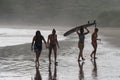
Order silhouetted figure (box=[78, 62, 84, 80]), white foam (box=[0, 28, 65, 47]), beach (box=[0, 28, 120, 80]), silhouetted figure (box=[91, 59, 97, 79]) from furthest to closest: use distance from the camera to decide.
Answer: white foam (box=[0, 28, 65, 47]) < silhouetted figure (box=[91, 59, 97, 79]) < beach (box=[0, 28, 120, 80]) < silhouetted figure (box=[78, 62, 84, 80])

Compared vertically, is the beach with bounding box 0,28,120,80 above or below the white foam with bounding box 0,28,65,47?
below

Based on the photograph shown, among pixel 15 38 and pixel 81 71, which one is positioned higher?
pixel 15 38

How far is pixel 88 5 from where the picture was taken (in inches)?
6353

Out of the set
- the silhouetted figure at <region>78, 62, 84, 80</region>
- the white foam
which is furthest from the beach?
the white foam

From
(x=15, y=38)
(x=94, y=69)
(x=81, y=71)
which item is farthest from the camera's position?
(x=15, y=38)

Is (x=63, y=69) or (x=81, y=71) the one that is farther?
(x=63, y=69)

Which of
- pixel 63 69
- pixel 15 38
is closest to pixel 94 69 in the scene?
pixel 63 69

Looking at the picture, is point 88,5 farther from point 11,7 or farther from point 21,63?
point 21,63

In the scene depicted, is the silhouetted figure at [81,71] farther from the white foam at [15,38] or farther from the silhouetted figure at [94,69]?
the white foam at [15,38]

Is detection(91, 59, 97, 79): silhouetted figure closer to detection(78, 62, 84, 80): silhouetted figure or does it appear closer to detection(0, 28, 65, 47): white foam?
detection(78, 62, 84, 80): silhouetted figure

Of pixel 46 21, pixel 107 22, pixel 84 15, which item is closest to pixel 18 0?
pixel 46 21

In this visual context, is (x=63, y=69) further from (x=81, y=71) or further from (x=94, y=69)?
(x=94, y=69)

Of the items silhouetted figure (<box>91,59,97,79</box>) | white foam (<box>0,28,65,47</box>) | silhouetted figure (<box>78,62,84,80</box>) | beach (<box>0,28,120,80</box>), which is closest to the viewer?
silhouetted figure (<box>78,62,84,80</box>)

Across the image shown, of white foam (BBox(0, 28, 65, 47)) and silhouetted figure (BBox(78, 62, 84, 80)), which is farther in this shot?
white foam (BBox(0, 28, 65, 47))
